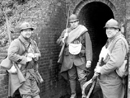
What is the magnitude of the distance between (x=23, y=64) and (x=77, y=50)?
68.6 inches

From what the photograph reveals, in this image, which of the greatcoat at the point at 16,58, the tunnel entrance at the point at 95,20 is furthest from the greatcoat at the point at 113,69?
the tunnel entrance at the point at 95,20

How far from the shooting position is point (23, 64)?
3828mm

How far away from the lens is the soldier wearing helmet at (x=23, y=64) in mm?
3711

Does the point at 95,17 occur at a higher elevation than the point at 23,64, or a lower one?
higher

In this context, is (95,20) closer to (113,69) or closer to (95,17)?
(95,17)

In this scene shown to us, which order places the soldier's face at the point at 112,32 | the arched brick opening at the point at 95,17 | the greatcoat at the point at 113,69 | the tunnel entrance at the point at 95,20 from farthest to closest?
the tunnel entrance at the point at 95,20 < the arched brick opening at the point at 95,17 < the soldier's face at the point at 112,32 < the greatcoat at the point at 113,69

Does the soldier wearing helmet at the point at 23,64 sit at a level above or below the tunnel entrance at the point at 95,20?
below

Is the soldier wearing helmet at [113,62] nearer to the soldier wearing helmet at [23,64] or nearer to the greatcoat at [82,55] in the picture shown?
the greatcoat at [82,55]

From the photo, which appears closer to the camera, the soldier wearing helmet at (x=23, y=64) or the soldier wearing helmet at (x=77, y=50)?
the soldier wearing helmet at (x=23, y=64)

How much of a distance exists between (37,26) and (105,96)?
255cm

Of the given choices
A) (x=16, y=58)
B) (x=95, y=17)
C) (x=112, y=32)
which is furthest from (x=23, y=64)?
(x=95, y=17)

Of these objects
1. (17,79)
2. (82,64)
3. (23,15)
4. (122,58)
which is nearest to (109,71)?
(122,58)

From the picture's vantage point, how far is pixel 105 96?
157 inches

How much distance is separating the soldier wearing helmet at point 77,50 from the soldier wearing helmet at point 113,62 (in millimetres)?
1127
